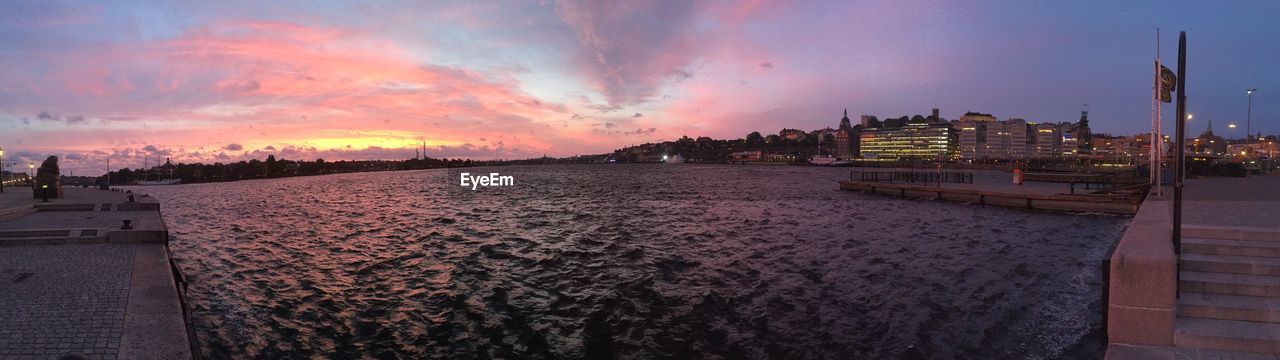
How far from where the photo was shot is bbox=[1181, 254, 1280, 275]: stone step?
7.80m

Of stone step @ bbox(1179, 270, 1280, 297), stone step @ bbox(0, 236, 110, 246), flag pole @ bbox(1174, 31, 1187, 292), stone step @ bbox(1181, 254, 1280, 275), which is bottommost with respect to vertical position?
stone step @ bbox(0, 236, 110, 246)

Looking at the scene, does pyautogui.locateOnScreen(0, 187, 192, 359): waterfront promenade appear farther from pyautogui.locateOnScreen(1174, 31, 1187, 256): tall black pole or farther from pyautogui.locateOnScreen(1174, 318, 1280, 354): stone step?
pyautogui.locateOnScreen(1174, 31, 1187, 256): tall black pole

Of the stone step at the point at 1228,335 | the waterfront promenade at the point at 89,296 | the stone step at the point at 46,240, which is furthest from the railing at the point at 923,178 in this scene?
the stone step at the point at 46,240

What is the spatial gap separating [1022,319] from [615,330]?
893 cm

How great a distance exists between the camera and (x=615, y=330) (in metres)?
11.8

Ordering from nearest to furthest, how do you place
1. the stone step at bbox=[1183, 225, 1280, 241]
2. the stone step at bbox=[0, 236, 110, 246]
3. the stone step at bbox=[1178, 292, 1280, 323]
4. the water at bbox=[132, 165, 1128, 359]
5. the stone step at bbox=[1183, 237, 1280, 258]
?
the stone step at bbox=[1178, 292, 1280, 323] < the stone step at bbox=[1183, 237, 1280, 258] < the stone step at bbox=[1183, 225, 1280, 241] < the water at bbox=[132, 165, 1128, 359] < the stone step at bbox=[0, 236, 110, 246]

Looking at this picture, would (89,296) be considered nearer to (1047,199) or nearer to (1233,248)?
(1233,248)

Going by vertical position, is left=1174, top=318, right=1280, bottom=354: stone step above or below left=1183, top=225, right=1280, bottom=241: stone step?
below

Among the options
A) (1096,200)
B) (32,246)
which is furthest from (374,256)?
(1096,200)

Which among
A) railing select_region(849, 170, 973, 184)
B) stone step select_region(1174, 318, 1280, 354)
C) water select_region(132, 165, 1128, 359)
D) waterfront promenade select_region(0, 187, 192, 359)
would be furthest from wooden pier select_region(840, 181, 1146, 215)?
waterfront promenade select_region(0, 187, 192, 359)

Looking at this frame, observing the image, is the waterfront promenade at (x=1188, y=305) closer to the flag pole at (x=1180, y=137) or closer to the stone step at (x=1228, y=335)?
the stone step at (x=1228, y=335)

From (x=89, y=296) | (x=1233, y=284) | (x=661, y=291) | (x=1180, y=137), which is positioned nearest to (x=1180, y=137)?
(x=1180, y=137)

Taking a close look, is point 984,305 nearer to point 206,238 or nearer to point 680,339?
point 680,339

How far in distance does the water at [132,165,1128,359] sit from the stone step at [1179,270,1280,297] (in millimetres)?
2517
